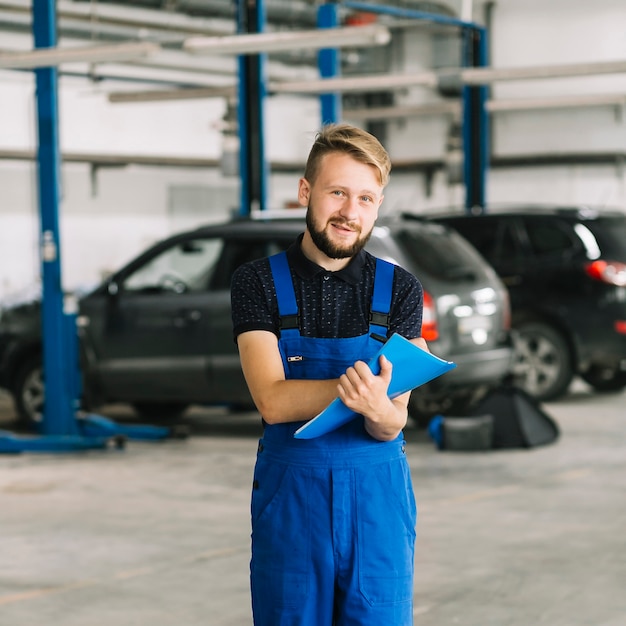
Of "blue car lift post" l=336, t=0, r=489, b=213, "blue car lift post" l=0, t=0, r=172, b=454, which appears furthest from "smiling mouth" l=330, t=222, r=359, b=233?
"blue car lift post" l=336, t=0, r=489, b=213

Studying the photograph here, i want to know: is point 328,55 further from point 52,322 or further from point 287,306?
point 287,306

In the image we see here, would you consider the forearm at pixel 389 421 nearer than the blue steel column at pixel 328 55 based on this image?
Yes

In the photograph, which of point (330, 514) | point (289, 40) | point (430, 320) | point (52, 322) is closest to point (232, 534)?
point (430, 320)

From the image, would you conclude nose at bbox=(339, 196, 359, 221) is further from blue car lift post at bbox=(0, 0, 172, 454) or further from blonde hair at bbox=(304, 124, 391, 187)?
blue car lift post at bbox=(0, 0, 172, 454)

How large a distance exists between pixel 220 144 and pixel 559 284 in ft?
24.4

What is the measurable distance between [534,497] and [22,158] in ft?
37.9

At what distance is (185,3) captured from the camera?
17.9 metres

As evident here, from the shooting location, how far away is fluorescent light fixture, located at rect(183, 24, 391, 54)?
8773mm

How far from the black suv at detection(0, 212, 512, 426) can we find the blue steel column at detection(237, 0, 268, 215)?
1.36m

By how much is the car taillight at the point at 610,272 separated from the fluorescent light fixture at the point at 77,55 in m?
4.61

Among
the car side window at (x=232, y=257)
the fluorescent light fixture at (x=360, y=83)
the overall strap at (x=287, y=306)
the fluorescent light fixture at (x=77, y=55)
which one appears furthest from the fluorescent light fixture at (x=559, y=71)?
the overall strap at (x=287, y=306)

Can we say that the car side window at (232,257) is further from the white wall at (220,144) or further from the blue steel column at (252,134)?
the white wall at (220,144)

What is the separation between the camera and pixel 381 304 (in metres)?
2.78

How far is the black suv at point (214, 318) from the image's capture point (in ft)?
29.7
